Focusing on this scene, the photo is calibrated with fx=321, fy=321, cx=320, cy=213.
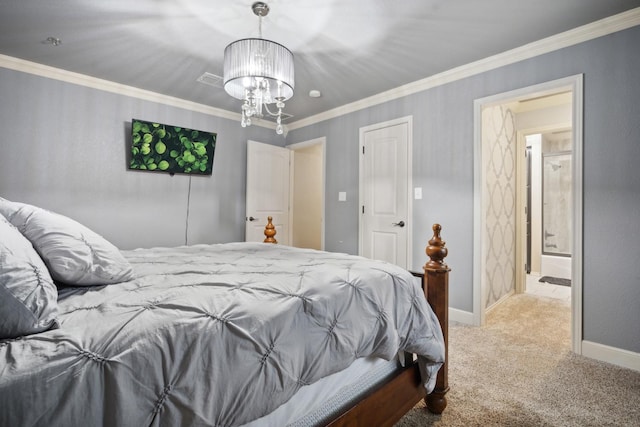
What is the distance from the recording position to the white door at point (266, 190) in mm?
4375

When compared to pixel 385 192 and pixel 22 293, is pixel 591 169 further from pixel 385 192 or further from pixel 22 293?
pixel 22 293

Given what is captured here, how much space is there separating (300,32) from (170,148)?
2.16 m

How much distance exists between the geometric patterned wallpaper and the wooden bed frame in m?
1.57

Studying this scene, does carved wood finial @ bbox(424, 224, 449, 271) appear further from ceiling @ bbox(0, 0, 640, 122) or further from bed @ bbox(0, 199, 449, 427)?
Answer: ceiling @ bbox(0, 0, 640, 122)

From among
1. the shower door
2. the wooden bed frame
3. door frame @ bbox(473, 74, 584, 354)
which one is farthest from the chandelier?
the shower door

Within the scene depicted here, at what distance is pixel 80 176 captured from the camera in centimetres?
325

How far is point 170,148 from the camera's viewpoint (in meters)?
3.75

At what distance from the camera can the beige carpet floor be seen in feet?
5.33

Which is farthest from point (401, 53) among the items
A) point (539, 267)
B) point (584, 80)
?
point (539, 267)

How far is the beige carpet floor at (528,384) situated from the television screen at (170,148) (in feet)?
11.0

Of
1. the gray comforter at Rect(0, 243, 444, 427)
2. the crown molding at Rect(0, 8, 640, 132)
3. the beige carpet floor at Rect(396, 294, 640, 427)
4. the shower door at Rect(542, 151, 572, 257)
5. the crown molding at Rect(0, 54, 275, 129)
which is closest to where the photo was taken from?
the gray comforter at Rect(0, 243, 444, 427)

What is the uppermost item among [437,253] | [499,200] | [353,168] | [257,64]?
[257,64]

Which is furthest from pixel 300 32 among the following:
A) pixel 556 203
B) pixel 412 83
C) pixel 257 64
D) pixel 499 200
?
pixel 556 203

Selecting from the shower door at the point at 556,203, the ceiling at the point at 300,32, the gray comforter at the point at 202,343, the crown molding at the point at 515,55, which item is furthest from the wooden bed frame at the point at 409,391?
the shower door at the point at 556,203
